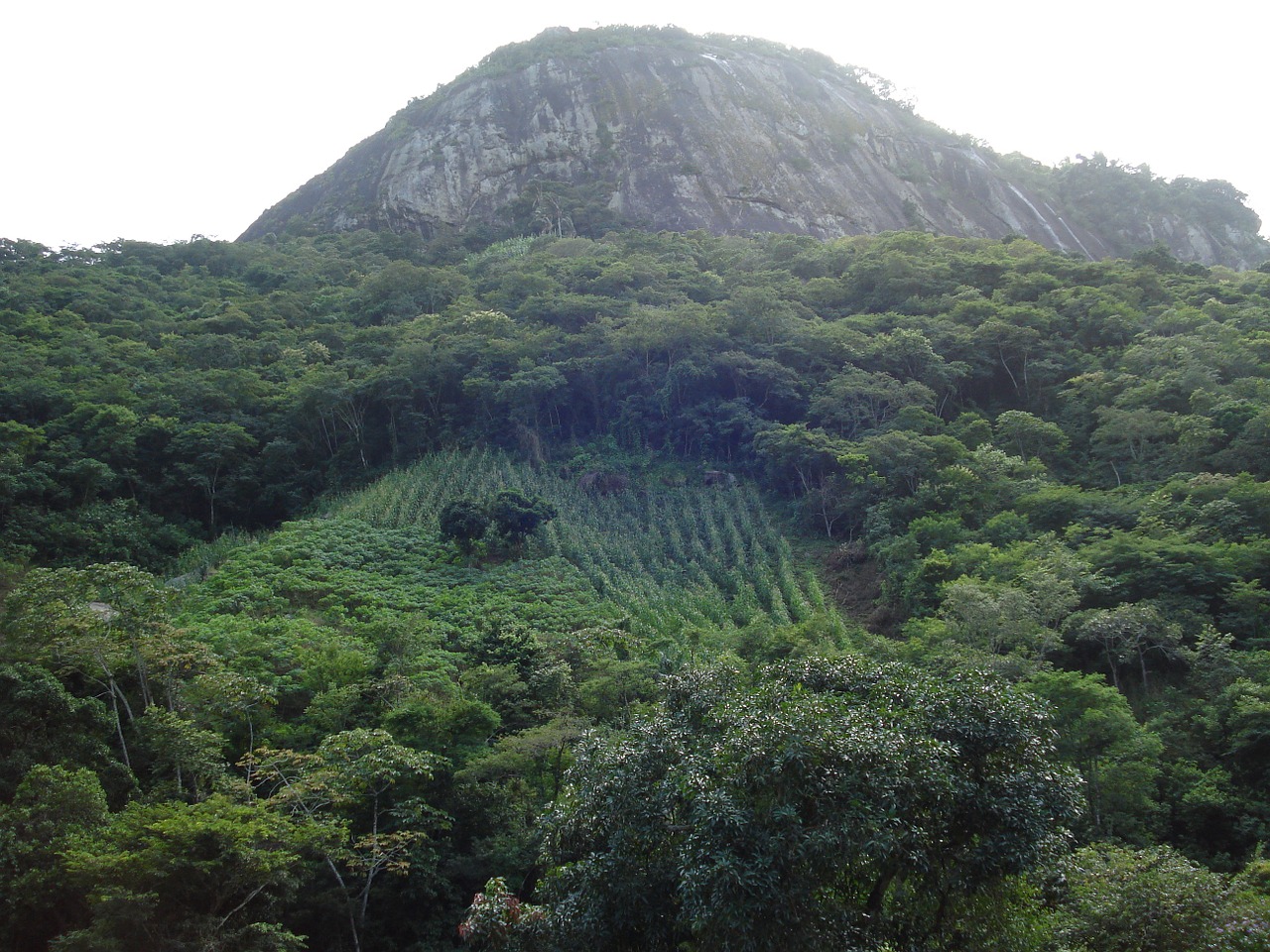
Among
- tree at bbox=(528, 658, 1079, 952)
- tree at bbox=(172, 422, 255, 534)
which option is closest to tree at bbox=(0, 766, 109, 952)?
tree at bbox=(528, 658, 1079, 952)

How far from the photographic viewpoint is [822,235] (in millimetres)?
48562

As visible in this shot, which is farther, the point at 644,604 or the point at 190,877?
the point at 644,604

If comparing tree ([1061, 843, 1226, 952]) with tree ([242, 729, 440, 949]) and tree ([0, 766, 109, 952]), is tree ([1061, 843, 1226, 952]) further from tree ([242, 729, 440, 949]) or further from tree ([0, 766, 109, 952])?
tree ([0, 766, 109, 952])

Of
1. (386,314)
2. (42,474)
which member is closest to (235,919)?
(42,474)

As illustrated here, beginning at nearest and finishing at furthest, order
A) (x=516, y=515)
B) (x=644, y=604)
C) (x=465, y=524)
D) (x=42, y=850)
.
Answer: (x=42, y=850), (x=644, y=604), (x=465, y=524), (x=516, y=515)

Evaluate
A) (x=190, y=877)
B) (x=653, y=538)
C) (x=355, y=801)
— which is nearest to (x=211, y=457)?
(x=653, y=538)

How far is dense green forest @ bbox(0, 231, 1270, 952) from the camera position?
775 cm

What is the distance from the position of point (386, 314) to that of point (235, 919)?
29.2 metres

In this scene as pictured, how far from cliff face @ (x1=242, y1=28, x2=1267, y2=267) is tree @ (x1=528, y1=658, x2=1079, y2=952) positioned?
42626 millimetres

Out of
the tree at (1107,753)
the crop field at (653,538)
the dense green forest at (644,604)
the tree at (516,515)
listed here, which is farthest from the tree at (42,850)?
the tree at (516,515)

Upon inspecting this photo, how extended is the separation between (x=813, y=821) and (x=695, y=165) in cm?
4853

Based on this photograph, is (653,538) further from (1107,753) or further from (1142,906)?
(1142,906)

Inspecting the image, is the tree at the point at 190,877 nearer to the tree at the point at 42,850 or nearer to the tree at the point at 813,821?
the tree at the point at 42,850

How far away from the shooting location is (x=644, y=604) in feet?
62.6
